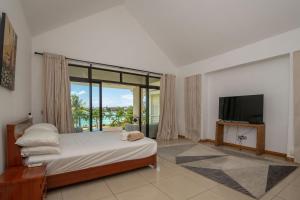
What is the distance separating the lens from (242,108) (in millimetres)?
4121

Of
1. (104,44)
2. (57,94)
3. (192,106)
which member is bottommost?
(192,106)

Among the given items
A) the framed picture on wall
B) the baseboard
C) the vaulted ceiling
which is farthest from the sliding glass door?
the framed picture on wall

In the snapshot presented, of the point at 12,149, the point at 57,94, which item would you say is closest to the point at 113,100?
the point at 57,94

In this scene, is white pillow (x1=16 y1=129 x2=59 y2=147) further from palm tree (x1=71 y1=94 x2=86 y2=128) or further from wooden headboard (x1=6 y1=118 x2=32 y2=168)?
palm tree (x1=71 y1=94 x2=86 y2=128)

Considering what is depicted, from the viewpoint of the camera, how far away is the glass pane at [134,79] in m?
4.97

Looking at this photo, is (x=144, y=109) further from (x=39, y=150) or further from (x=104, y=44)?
(x=39, y=150)

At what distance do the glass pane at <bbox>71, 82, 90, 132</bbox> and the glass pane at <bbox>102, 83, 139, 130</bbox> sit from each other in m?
0.48

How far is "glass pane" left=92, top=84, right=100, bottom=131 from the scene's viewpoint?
4398 millimetres

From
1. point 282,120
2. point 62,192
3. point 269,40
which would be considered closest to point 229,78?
point 269,40

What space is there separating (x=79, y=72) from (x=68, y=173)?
286 cm

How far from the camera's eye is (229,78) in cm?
471

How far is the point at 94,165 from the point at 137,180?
2.34 ft

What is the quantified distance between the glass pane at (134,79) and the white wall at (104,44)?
33 centimetres

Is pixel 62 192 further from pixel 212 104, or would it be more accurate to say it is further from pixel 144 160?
pixel 212 104
